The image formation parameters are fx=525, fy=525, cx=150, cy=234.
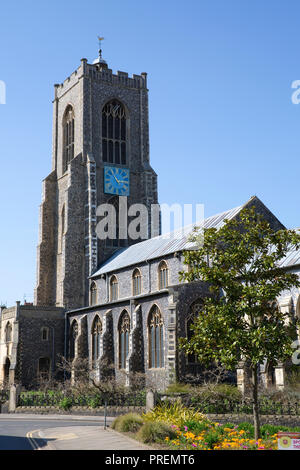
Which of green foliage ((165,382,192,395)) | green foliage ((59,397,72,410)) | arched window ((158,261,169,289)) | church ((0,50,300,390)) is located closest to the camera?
green foliage ((165,382,192,395))

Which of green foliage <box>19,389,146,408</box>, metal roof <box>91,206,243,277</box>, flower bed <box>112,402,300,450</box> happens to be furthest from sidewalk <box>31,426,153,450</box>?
metal roof <box>91,206,243,277</box>

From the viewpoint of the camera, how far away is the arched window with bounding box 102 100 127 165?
180 ft

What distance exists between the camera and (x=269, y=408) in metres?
21.2

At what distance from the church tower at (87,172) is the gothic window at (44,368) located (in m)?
5.34

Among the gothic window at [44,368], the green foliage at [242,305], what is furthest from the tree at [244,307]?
the gothic window at [44,368]

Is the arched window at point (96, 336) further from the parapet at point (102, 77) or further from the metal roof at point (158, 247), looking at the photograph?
the parapet at point (102, 77)

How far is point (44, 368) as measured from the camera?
45344 mm

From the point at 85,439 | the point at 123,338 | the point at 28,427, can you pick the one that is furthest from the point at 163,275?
the point at 85,439

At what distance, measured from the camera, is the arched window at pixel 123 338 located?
36.8 m

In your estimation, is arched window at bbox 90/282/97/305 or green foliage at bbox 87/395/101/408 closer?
green foliage at bbox 87/395/101/408

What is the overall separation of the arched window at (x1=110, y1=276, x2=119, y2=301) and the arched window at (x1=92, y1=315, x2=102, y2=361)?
3.48 m

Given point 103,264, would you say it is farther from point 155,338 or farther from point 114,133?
point 155,338

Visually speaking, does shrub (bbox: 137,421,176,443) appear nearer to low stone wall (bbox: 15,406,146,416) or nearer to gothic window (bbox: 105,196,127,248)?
low stone wall (bbox: 15,406,146,416)

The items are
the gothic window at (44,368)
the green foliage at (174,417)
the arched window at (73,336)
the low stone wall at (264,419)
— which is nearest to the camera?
the green foliage at (174,417)
